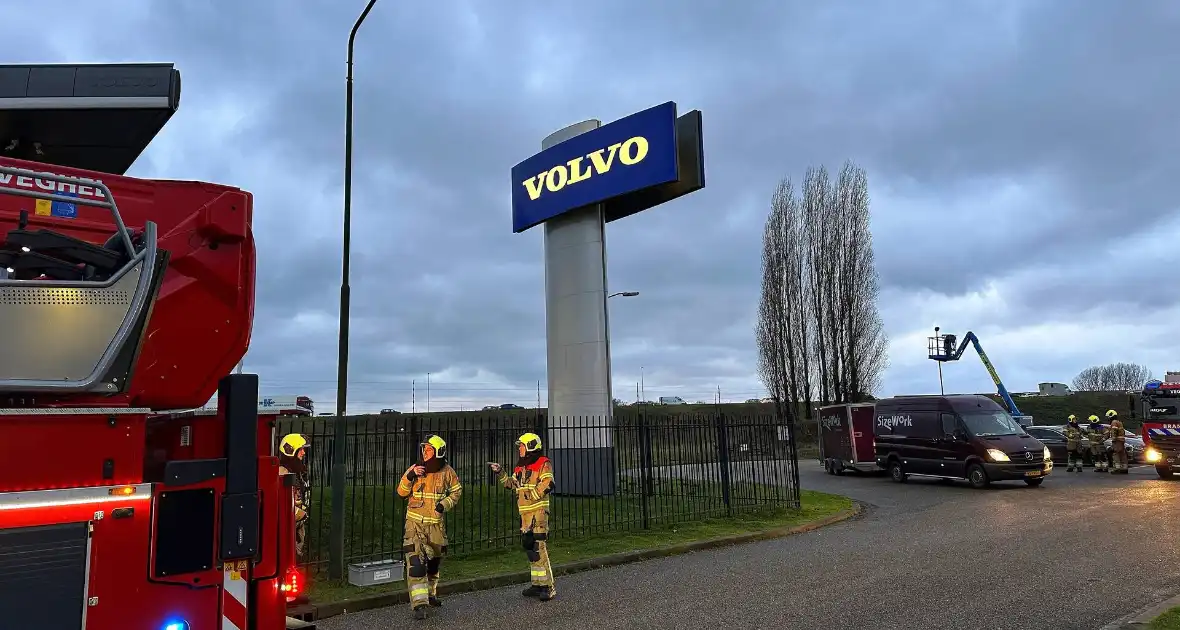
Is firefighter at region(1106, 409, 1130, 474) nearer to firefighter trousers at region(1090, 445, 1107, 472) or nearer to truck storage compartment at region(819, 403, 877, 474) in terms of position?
firefighter trousers at region(1090, 445, 1107, 472)

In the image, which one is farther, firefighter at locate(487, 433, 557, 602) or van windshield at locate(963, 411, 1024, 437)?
van windshield at locate(963, 411, 1024, 437)

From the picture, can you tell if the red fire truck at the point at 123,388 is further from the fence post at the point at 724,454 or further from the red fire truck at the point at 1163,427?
the red fire truck at the point at 1163,427

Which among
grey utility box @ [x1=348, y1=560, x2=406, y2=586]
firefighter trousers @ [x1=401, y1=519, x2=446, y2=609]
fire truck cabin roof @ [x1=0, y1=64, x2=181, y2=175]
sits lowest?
grey utility box @ [x1=348, y1=560, x2=406, y2=586]

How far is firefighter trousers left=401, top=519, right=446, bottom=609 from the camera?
7.38 metres

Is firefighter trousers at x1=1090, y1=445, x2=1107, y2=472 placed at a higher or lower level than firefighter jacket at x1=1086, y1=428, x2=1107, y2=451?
lower

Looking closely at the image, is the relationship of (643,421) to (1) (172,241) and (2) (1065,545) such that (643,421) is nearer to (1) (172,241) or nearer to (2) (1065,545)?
(2) (1065,545)

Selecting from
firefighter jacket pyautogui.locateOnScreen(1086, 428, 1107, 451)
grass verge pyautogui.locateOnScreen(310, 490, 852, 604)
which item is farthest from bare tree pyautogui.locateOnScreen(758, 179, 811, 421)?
grass verge pyautogui.locateOnScreen(310, 490, 852, 604)

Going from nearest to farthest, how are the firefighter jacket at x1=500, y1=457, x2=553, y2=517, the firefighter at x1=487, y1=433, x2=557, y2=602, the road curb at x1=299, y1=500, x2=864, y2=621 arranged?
the road curb at x1=299, y1=500, x2=864, y2=621, the firefighter at x1=487, y1=433, x2=557, y2=602, the firefighter jacket at x1=500, y1=457, x2=553, y2=517

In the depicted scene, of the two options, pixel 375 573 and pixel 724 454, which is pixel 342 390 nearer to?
pixel 375 573

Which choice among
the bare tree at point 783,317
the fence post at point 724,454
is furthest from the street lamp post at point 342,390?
the bare tree at point 783,317

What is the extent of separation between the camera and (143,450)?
3354mm

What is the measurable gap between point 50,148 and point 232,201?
122cm

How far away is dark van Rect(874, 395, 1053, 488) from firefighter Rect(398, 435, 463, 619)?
15.9 metres

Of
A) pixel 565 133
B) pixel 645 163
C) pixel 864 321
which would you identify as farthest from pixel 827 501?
pixel 864 321
